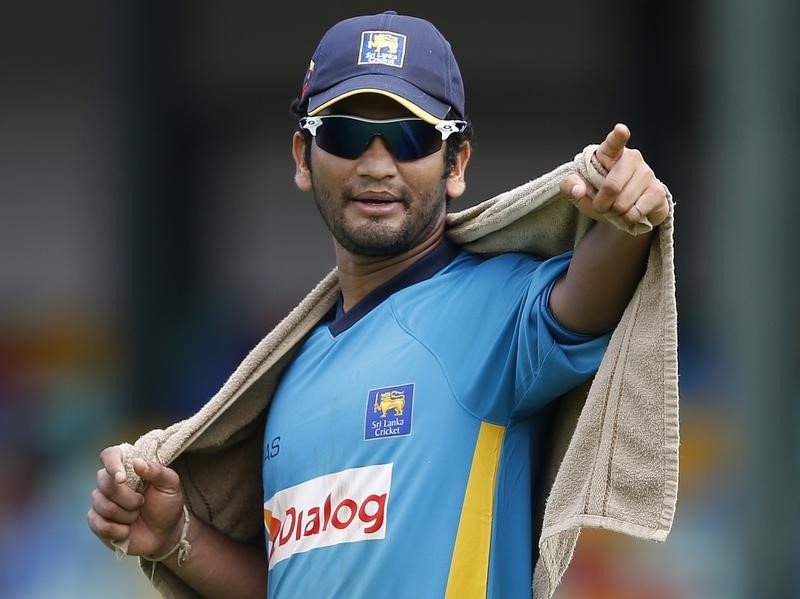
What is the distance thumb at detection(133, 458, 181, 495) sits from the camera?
7.30 feet

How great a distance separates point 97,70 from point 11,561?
3.11 m

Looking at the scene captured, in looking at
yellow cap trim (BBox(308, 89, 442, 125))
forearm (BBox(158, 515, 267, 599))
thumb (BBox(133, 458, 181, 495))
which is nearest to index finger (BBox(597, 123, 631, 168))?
yellow cap trim (BBox(308, 89, 442, 125))

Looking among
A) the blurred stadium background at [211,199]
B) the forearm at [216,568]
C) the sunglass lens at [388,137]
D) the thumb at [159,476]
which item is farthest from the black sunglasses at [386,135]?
the blurred stadium background at [211,199]

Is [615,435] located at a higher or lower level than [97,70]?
lower

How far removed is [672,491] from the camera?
1830 mm

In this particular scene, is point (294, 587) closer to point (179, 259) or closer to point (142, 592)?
point (142, 592)

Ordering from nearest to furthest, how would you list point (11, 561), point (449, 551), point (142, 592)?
point (449, 551)
point (142, 592)
point (11, 561)

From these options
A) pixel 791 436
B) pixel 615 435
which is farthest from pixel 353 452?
pixel 791 436

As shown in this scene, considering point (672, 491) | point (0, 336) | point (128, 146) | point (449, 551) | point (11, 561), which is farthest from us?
point (0, 336)

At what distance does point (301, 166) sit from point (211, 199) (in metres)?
5.58

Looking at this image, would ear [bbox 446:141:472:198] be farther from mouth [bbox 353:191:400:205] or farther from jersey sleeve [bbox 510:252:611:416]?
jersey sleeve [bbox 510:252:611:416]

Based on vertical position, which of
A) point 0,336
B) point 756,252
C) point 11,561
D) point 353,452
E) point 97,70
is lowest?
point 11,561

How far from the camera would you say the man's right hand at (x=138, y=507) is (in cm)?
223

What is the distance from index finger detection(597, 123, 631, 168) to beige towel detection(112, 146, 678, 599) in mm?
23
